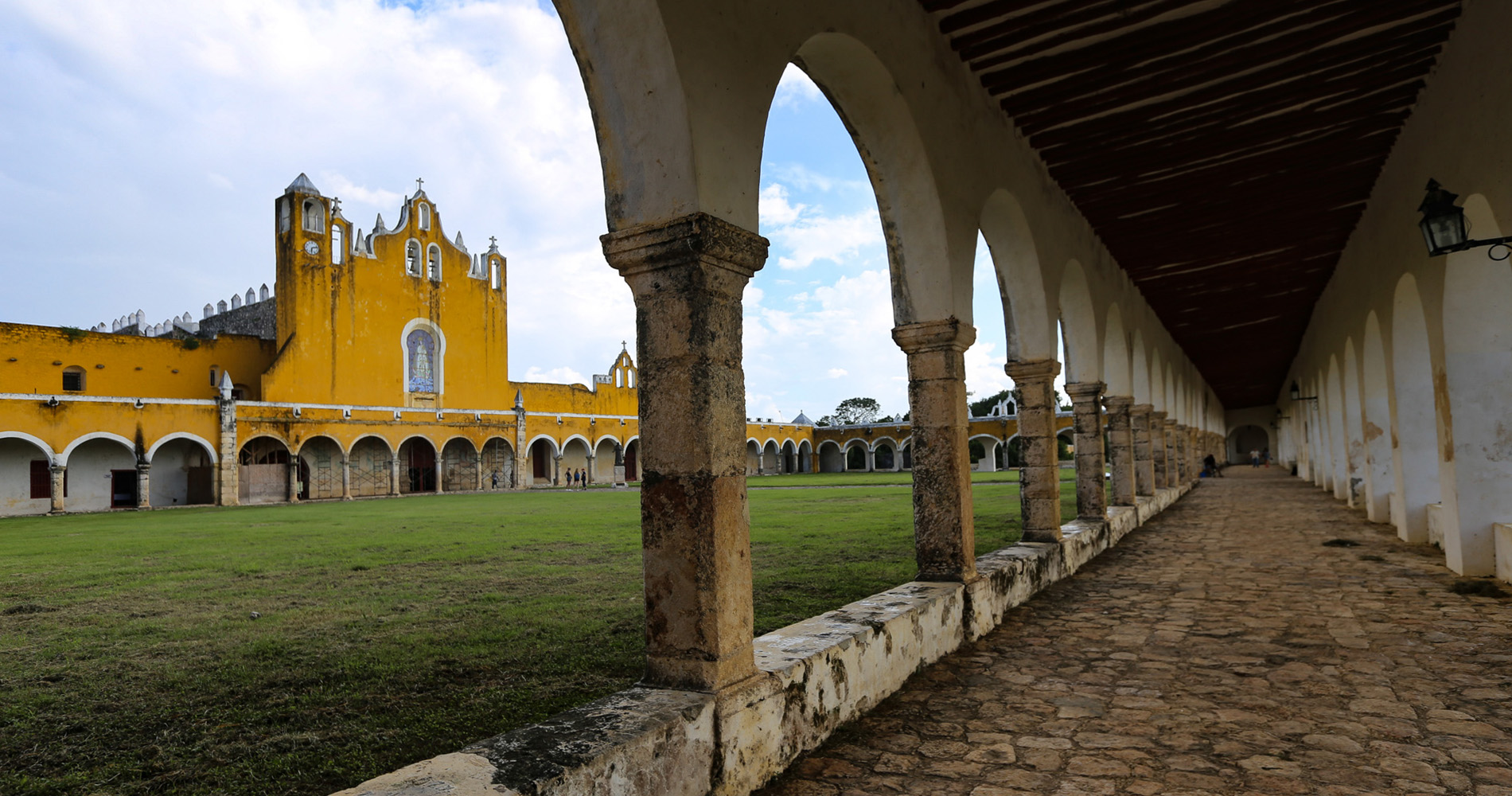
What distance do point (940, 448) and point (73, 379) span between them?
107 ft

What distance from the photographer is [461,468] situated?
110 feet

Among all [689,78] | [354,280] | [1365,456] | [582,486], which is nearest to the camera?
[689,78]

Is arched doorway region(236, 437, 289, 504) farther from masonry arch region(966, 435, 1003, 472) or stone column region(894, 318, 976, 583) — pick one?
masonry arch region(966, 435, 1003, 472)

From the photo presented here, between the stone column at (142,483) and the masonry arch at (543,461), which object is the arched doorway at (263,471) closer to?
the stone column at (142,483)

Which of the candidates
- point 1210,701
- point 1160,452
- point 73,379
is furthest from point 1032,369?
point 73,379

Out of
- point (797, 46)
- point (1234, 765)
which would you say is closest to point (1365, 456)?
point (1234, 765)

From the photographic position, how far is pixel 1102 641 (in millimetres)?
4535

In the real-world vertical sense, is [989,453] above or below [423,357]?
below

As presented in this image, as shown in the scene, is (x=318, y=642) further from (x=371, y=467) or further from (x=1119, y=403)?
(x=371, y=467)

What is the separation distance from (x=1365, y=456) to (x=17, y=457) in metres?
31.7

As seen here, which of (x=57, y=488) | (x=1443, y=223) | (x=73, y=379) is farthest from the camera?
(x=73, y=379)

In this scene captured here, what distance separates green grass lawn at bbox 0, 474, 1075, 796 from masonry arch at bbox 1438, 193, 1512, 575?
360 centimetres

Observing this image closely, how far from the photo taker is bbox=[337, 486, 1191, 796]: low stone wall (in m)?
2.01

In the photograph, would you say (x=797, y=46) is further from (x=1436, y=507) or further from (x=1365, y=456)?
(x=1365, y=456)
